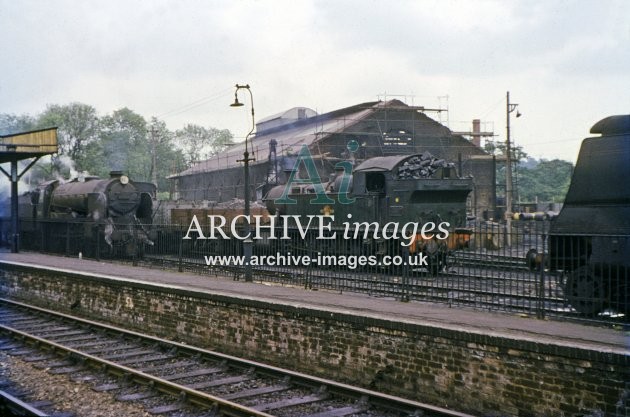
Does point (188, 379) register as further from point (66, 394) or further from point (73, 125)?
point (73, 125)

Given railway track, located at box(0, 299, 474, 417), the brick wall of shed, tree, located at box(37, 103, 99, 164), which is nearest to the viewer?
the brick wall of shed

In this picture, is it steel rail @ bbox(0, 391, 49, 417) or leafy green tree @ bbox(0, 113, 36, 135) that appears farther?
leafy green tree @ bbox(0, 113, 36, 135)

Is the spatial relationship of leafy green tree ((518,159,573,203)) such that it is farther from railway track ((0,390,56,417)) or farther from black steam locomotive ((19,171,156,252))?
railway track ((0,390,56,417))

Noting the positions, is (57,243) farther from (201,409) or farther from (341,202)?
(201,409)

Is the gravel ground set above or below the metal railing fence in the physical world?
below

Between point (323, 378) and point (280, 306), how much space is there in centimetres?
138

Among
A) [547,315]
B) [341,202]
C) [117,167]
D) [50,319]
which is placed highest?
[117,167]

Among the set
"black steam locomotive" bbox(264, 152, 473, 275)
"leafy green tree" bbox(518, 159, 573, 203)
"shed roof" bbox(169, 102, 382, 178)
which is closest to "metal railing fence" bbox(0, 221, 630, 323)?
"black steam locomotive" bbox(264, 152, 473, 275)

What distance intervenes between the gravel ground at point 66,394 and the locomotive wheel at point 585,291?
6.36 metres

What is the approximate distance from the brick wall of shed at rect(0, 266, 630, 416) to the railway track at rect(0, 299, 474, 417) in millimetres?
590

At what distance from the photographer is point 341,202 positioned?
727 inches

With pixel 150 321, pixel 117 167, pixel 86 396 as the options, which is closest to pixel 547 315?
pixel 86 396

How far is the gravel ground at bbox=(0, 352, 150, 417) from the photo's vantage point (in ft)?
24.7

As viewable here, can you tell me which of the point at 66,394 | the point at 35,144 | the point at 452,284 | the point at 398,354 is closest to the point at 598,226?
the point at 452,284
